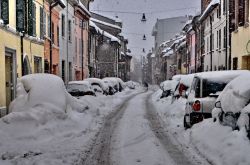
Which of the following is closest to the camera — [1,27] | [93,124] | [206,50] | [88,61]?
[93,124]

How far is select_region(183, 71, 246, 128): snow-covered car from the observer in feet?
40.6

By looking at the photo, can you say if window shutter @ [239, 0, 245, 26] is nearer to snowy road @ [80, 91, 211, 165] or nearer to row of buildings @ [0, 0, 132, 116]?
row of buildings @ [0, 0, 132, 116]

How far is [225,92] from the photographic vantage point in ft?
33.3

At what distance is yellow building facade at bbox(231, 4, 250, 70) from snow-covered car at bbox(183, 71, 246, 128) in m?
12.0

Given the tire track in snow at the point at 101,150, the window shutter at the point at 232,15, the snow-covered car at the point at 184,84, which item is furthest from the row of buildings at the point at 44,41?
the window shutter at the point at 232,15

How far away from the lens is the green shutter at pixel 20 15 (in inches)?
777

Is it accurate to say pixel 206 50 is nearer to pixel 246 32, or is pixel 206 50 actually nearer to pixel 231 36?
pixel 231 36

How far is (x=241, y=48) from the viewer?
25703 mm

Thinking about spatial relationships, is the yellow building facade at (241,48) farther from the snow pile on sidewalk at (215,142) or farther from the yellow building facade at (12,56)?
the snow pile on sidewalk at (215,142)

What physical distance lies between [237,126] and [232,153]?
838 mm

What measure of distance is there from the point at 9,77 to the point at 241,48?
13.1m

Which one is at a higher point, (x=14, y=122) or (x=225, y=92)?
(x=225, y=92)

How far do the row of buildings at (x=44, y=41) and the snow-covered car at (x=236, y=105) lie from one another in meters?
10.1

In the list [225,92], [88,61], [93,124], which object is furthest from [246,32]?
[88,61]
